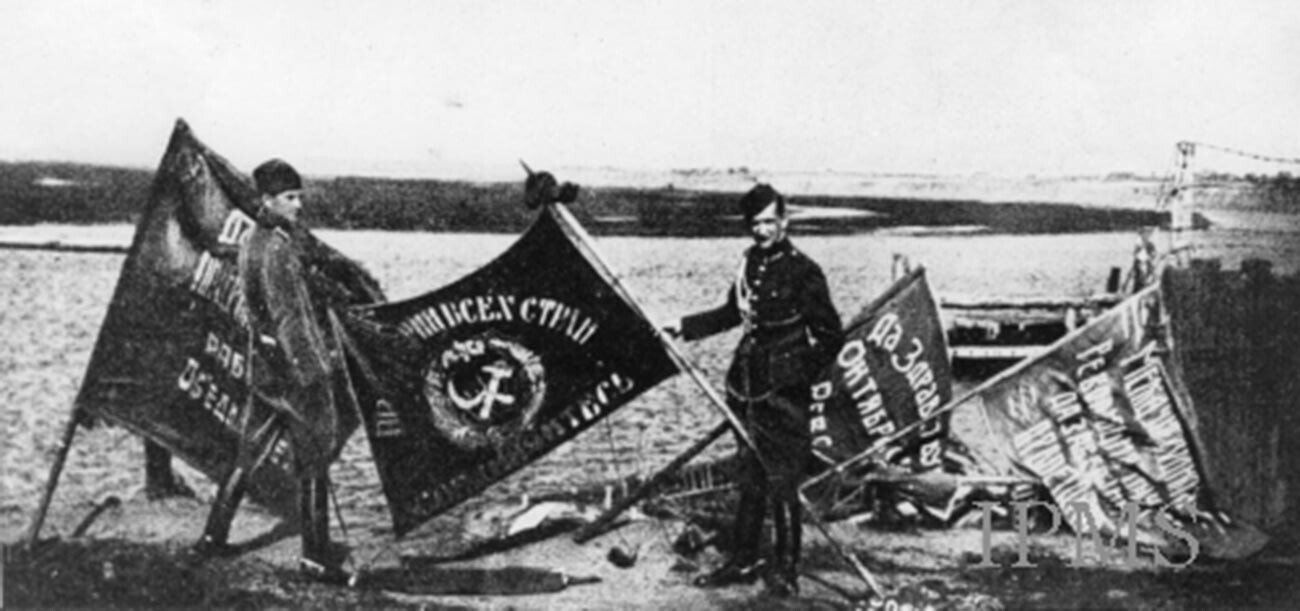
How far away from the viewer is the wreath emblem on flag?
25.4ft

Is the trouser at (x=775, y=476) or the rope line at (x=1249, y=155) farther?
the rope line at (x=1249, y=155)

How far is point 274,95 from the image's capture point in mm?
7852

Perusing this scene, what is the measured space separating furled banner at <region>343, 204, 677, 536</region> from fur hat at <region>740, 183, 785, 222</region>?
2.51ft

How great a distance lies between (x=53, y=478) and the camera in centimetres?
779

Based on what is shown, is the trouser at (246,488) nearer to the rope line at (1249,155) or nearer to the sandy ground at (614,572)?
the sandy ground at (614,572)

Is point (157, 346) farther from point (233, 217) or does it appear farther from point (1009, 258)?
point (1009, 258)

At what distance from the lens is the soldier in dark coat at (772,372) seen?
767 centimetres

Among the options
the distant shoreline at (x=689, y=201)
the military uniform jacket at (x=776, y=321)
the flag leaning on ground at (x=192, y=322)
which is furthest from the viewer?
the distant shoreline at (x=689, y=201)

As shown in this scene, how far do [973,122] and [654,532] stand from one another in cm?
238

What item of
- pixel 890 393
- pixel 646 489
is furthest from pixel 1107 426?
pixel 646 489

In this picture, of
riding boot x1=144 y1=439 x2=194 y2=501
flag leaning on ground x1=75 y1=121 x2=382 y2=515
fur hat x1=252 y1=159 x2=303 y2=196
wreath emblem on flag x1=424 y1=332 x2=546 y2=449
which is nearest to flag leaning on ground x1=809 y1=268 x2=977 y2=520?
wreath emblem on flag x1=424 y1=332 x2=546 y2=449

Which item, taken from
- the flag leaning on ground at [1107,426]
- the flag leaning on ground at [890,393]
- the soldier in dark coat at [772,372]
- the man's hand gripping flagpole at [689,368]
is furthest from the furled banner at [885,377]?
the man's hand gripping flagpole at [689,368]

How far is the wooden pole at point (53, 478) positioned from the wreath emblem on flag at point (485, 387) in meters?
1.60

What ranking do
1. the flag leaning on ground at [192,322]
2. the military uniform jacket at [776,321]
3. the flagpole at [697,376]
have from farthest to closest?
the flag leaning on ground at [192,322] → the military uniform jacket at [776,321] → the flagpole at [697,376]
